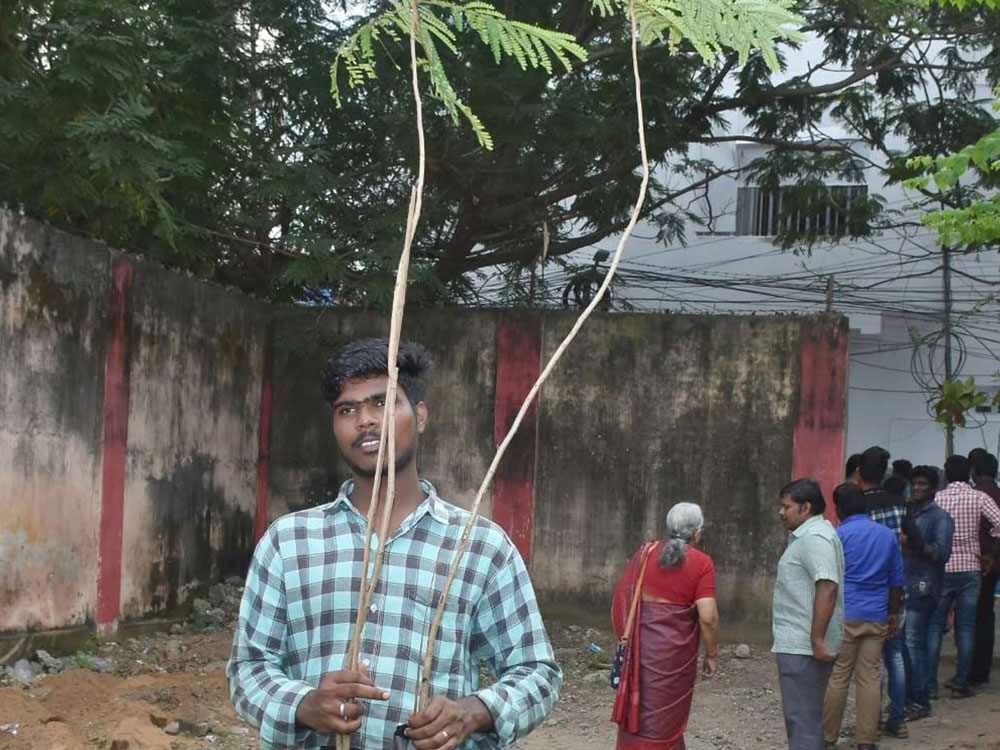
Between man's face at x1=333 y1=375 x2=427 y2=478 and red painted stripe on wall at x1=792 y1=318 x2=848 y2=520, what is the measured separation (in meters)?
7.95

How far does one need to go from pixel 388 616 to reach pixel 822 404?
8.16m

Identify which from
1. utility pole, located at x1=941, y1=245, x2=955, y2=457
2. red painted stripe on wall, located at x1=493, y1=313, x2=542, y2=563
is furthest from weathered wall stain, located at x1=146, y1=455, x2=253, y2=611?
utility pole, located at x1=941, y1=245, x2=955, y2=457

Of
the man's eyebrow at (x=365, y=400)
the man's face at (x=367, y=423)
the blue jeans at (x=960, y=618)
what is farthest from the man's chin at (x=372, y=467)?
the blue jeans at (x=960, y=618)

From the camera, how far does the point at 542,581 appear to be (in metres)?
10.4

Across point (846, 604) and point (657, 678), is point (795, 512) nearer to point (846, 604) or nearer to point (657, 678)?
point (846, 604)

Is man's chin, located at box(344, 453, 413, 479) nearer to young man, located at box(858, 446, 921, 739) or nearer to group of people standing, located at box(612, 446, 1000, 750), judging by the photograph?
group of people standing, located at box(612, 446, 1000, 750)

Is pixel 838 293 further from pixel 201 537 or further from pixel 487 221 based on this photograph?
pixel 201 537

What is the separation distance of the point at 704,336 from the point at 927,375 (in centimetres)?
699

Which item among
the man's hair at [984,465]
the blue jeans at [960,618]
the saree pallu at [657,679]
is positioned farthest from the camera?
the man's hair at [984,465]

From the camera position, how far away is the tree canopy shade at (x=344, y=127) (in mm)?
7426

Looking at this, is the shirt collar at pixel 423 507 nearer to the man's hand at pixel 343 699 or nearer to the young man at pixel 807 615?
the man's hand at pixel 343 699

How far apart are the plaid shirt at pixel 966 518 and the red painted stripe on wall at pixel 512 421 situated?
344cm

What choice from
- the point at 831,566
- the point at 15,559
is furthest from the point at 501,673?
the point at 15,559

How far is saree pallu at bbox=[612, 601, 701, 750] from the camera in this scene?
5.46 meters
